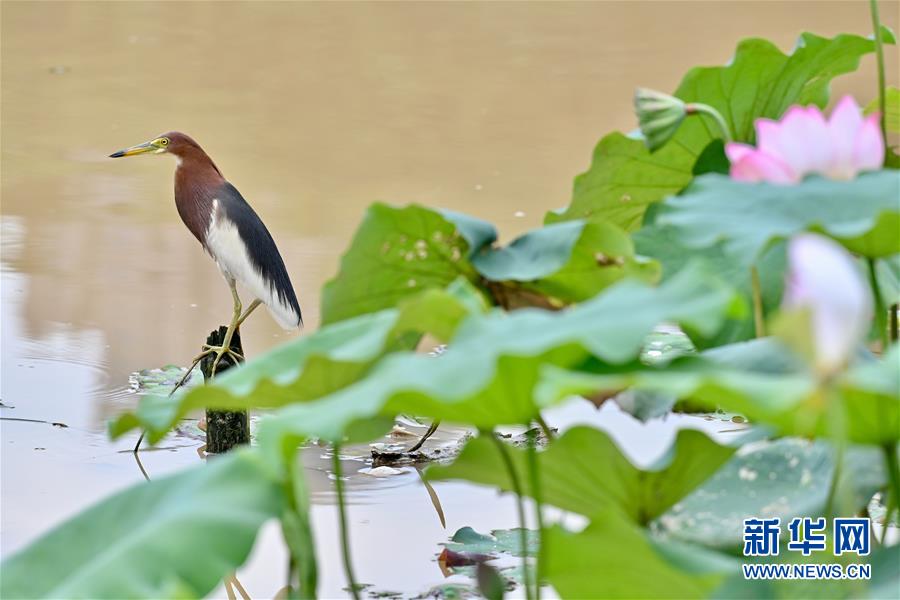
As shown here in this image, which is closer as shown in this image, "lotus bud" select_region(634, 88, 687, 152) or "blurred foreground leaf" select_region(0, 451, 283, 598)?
"blurred foreground leaf" select_region(0, 451, 283, 598)

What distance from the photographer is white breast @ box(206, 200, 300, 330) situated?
3.01 metres

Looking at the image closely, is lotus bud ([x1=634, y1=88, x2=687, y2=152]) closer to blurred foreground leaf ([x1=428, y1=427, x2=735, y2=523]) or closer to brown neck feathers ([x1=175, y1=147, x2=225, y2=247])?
blurred foreground leaf ([x1=428, y1=427, x2=735, y2=523])

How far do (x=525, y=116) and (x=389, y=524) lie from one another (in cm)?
392

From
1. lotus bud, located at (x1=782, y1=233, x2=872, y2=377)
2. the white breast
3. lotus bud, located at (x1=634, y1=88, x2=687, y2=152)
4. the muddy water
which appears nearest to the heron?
the white breast

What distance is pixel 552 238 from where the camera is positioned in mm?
1074

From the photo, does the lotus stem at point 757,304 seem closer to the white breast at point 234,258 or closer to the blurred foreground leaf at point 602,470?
the blurred foreground leaf at point 602,470

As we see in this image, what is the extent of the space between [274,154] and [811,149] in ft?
15.8

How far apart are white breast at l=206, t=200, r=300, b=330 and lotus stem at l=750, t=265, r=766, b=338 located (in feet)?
6.57

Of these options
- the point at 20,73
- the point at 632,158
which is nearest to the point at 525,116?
the point at 20,73

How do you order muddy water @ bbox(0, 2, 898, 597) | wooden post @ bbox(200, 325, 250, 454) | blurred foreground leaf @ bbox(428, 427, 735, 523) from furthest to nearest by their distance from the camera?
muddy water @ bbox(0, 2, 898, 597)
wooden post @ bbox(200, 325, 250, 454)
blurred foreground leaf @ bbox(428, 427, 735, 523)

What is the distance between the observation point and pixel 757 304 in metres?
1.06

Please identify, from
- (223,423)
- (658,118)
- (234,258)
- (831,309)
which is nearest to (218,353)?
(223,423)

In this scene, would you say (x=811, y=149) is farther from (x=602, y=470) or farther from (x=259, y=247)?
(x=259, y=247)

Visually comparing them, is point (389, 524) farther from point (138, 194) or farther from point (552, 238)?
point (138, 194)
